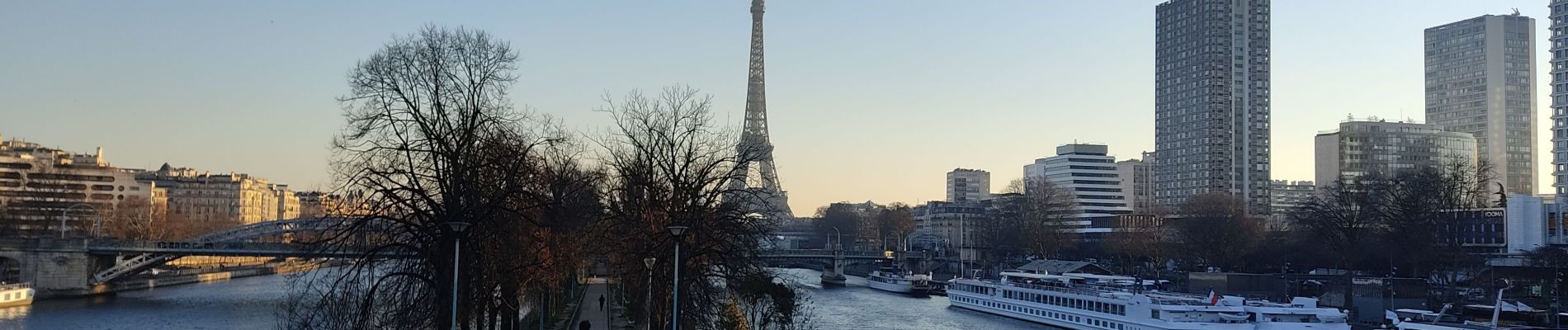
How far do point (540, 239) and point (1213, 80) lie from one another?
147931 mm

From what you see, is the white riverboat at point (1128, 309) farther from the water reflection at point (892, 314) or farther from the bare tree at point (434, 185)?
the bare tree at point (434, 185)

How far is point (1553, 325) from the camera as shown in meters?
65.1

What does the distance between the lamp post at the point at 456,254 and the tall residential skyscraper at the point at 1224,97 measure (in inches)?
5937

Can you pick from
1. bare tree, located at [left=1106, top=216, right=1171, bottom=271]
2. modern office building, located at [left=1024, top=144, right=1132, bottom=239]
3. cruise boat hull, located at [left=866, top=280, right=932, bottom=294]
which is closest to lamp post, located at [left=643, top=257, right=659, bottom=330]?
cruise boat hull, located at [left=866, top=280, right=932, bottom=294]

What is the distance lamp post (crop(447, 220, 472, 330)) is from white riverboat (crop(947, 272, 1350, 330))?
4562cm

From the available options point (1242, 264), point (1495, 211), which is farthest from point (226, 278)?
point (1495, 211)

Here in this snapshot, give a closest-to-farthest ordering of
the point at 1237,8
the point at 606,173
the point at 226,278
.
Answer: the point at 606,173
the point at 226,278
the point at 1237,8

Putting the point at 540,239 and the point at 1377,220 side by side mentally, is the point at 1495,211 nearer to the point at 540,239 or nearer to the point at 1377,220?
the point at 1377,220

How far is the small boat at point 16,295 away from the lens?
7244 cm

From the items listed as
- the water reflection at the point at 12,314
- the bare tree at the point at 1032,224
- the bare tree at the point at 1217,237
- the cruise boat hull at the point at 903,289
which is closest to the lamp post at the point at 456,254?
Answer: the water reflection at the point at 12,314

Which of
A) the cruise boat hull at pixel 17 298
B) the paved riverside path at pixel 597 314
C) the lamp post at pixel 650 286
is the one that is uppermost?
the lamp post at pixel 650 286

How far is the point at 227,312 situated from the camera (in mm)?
69188

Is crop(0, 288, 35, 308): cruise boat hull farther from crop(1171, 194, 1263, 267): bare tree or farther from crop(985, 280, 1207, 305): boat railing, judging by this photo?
crop(1171, 194, 1263, 267): bare tree

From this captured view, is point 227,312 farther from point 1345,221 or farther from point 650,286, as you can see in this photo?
point 1345,221
